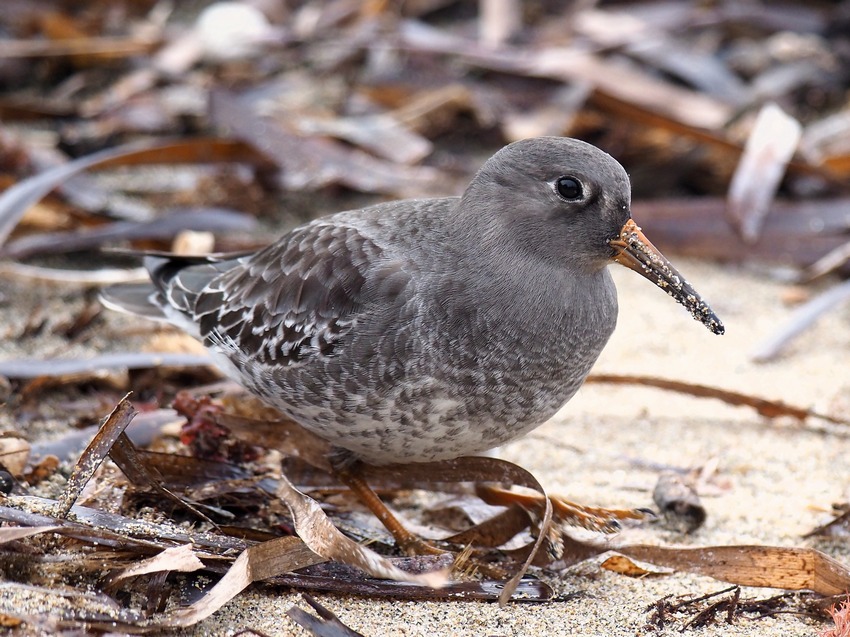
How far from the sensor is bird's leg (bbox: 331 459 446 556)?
A: 3.36 m

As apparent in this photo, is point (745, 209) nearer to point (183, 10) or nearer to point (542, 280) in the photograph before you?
point (542, 280)

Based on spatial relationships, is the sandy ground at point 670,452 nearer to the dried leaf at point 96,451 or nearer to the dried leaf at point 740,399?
the dried leaf at point 740,399

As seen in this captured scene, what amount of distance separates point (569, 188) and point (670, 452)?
1352 millimetres

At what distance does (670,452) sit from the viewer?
13.6 feet

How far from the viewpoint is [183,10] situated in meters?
7.44

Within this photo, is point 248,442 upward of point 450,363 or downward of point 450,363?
downward

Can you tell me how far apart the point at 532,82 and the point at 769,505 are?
349 centimetres

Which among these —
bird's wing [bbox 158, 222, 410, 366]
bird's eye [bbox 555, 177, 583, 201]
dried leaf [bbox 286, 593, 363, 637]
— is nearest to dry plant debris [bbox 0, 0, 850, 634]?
A: dried leaf [bbox 286, 593, 363, 637]

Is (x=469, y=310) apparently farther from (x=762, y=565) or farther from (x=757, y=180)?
(x=757, y=180)

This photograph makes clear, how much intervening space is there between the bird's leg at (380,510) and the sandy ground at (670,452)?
353 mm

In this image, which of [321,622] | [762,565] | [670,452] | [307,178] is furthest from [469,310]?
[307,178]

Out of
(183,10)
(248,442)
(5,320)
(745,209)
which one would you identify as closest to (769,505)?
(248,442)

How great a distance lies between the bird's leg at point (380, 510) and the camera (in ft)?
11.0

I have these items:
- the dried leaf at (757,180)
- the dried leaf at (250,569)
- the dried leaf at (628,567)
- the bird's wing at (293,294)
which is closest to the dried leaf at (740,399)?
the dried leaf at (628,567)
